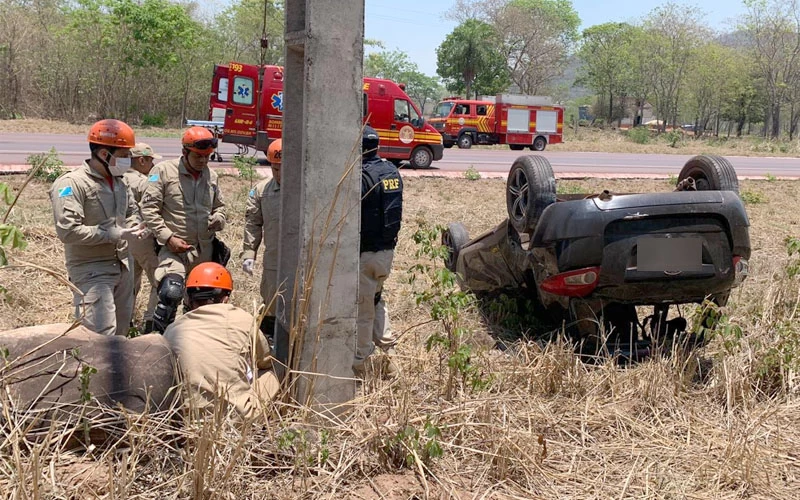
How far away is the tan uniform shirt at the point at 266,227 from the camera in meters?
4.92

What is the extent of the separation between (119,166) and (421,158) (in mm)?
14883

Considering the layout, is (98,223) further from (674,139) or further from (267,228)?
(674,139)

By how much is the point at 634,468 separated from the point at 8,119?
3124 centimetres

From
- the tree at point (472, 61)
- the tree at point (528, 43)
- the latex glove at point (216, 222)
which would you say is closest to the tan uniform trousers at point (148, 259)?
the latex glove at point (216, 222)

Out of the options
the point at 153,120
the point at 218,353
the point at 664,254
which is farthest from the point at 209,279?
the point at 153,120

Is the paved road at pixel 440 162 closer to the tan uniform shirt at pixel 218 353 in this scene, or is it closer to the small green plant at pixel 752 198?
the small green plant at pixel 752 198

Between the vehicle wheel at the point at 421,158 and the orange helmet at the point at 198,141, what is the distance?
46.0 feet

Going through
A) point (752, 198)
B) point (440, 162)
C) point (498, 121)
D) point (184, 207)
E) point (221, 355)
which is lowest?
point (221, 355)

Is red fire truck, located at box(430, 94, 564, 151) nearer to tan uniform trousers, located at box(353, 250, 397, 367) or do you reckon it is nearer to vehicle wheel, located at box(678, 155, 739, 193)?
vehicle wheel, located at box(678, 155, 739, 193)

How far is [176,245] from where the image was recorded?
494 centimetres

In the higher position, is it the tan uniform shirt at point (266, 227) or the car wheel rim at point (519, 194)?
the car wheel rim at point (519, 194)

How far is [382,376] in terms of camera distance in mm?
4223

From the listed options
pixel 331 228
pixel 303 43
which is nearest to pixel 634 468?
pixel 331 228

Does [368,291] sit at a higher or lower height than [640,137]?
lower
